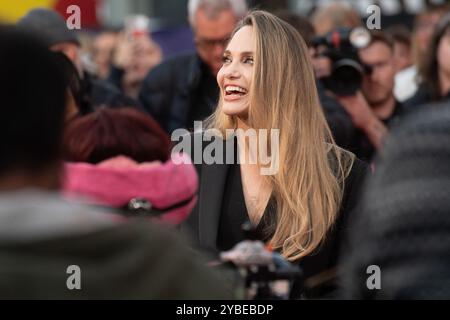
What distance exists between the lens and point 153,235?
196 cm

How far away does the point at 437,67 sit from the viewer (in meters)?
6.60

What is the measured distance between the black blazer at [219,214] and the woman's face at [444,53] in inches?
86.6

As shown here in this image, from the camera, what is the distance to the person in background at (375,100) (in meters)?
6.22

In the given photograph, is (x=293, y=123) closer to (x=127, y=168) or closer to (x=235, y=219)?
(x=235, y=219)

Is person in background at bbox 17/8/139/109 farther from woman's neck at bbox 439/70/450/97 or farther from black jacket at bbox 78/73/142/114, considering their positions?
woman's neck at bbox 439/70/450/97

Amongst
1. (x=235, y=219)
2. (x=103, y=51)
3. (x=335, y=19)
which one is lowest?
(x=235, y=219)

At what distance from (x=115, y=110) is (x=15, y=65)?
62.4 inches

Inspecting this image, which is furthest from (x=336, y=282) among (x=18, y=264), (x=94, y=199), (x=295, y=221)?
(x=18, y=264)

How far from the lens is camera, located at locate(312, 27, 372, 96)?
626 cm

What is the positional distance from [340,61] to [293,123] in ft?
6.27

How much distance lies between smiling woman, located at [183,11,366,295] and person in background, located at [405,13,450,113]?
80.5 inches

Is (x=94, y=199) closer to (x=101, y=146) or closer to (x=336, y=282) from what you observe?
(x=101, y=146)

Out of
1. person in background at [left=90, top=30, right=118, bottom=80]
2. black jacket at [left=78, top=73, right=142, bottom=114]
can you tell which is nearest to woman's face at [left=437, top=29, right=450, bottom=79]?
black jacket at [left=78, top=73, right=142, bottom=114]

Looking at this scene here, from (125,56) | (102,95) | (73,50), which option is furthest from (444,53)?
(125,56)
